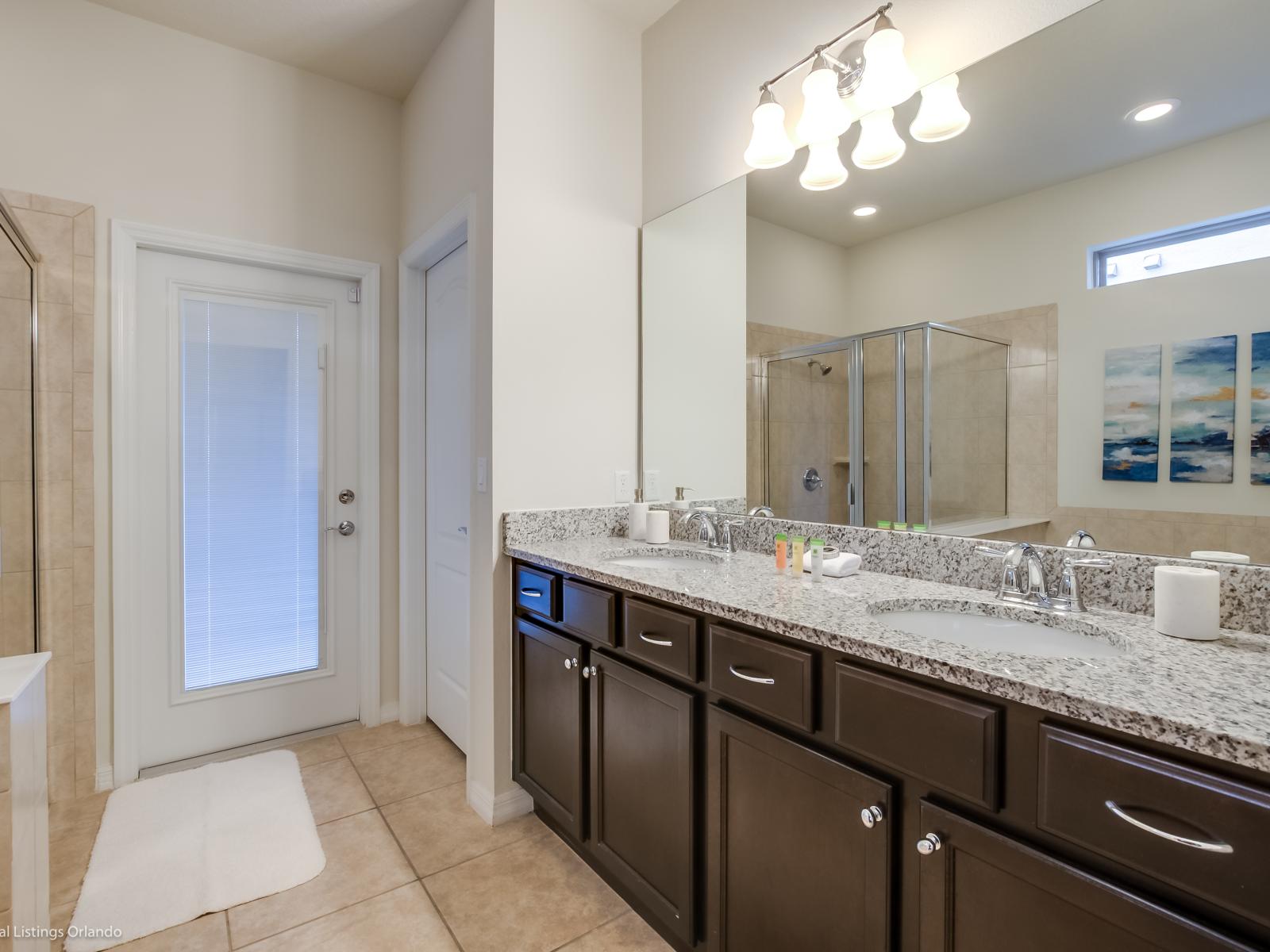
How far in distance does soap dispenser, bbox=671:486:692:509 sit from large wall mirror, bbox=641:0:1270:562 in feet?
0.99

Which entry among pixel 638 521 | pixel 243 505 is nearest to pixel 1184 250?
pixel 638 521

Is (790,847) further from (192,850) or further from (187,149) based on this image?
(187,149)

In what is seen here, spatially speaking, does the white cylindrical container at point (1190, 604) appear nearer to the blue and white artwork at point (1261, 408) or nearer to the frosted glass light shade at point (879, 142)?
the blue and white artwork at point (1261, 408)

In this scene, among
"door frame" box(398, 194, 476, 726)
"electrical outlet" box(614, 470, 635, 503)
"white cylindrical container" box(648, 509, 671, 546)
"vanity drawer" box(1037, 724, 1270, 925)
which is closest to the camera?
"vanity drawer" box(1037, 724, 1270, 925)

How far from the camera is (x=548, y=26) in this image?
2143 millimetres

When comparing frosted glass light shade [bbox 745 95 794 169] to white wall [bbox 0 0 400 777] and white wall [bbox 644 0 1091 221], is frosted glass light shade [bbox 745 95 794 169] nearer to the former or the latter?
white wall [bbox 644 0 1091 221]

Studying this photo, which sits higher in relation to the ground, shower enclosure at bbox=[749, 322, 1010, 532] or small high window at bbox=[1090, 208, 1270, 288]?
small high window at bbox=[1090, 208, 1270, 288]

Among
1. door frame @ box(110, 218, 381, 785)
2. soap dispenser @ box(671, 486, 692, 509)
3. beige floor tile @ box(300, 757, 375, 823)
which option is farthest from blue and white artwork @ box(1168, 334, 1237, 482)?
door frame @ box(110, 218, 381, 785)

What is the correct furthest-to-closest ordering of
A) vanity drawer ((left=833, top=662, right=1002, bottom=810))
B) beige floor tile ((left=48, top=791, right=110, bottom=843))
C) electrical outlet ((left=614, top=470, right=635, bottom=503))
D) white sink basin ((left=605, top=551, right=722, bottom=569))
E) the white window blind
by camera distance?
the white window blind → electrical outlet ((left=614, top=470, right=635, bottom=503)) → beige floor tile ((left=48, top=791, right=110, bottom=843)) → white sink basin ((left=605, top=551, right=722, bottom=569)) → vanity drawer ((left=833, top=662, right=1002, bottom=810))

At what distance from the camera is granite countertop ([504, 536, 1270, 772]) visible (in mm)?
692

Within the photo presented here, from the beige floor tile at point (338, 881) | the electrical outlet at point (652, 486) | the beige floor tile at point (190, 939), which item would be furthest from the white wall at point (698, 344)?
the beige floor tile at point (190, 939)

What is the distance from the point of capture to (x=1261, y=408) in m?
1.08

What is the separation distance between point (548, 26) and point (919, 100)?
1.31 metres

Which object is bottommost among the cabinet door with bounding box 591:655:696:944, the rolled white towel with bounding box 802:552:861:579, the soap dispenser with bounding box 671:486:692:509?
the cabinet door with bounding box 591:655:696:944
